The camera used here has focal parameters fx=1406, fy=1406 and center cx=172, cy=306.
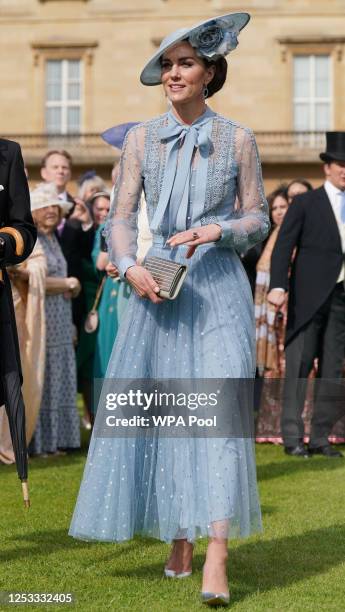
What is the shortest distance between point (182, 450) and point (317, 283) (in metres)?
4.90

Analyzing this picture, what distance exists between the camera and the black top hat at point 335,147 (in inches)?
394

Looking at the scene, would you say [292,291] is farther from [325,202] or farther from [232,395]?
[232,395]

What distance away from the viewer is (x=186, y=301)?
17.9ft

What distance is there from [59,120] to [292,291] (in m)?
33.3

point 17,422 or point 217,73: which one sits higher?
point 217,73

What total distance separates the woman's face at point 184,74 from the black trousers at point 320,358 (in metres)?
4.84

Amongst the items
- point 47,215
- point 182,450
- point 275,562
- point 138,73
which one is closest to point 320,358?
point 47,215

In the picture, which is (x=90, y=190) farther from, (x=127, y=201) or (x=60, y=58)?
(x=60, y=58)

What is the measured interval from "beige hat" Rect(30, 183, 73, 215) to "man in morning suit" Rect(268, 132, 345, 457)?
1.57 meters

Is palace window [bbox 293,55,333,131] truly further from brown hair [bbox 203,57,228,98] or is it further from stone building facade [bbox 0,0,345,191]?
brown hair [bbox 203,57,228,98]

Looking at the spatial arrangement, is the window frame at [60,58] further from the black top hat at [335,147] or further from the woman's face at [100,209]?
the black top hat at [335,147]

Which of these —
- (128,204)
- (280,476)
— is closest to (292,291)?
(280,476)

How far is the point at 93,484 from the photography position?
5.32 metres

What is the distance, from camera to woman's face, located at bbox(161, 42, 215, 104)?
214 inches
